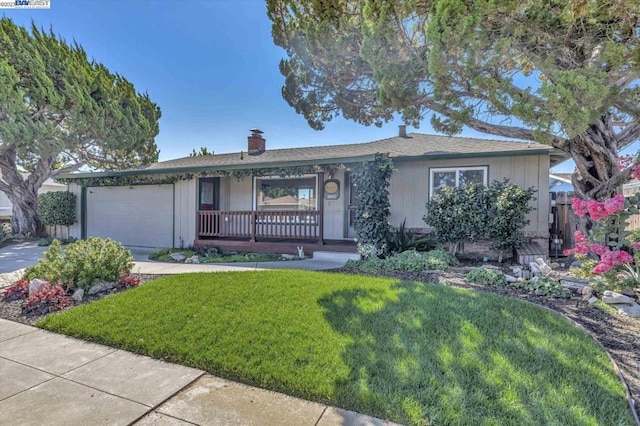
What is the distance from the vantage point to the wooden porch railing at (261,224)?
950 cm

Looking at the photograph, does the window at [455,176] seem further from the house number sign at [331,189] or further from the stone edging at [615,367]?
the stone edging at [615,367]

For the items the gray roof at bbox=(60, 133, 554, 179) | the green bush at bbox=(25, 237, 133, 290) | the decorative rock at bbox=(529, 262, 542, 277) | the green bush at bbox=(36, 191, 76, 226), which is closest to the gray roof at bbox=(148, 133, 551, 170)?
the gray roof at bbox=(60, 133, 554, 179)

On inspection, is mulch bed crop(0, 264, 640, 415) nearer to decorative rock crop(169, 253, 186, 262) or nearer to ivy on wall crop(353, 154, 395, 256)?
ivy on wall crop(353, 154, 395, 256)

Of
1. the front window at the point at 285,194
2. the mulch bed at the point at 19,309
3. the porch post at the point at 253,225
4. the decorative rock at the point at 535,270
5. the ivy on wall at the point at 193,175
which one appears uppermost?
the ivy on wall at the point at 193,175

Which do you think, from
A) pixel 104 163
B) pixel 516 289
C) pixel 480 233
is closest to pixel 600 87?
pixel 516 289

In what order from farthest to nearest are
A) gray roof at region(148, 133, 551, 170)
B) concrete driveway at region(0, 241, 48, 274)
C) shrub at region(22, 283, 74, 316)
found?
gray roof at region(148, 133, 551, 170)
concrete driveway at region(0, 241, 48, 274)
shrub at region(22, 283, 74, 316)

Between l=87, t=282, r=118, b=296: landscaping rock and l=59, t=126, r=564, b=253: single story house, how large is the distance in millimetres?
4629

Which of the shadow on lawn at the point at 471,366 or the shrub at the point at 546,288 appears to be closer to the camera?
the shadow on lawn at the point at 471,366

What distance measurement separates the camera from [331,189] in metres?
10.2

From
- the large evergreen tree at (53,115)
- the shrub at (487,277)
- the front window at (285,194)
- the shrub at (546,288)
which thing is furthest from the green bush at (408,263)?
the large evergreen tree at (53,115)

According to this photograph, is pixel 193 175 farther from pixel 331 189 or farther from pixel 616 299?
pixel 616 299

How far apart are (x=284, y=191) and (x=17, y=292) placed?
7.18 metres

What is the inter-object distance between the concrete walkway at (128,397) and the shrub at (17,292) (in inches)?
89.2

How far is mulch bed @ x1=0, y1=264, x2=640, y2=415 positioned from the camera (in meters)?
2.95
